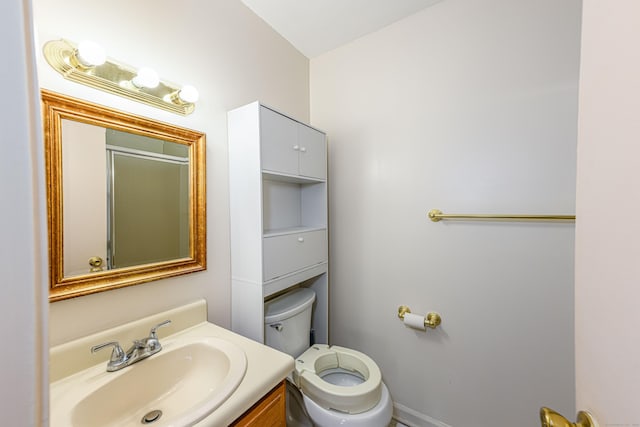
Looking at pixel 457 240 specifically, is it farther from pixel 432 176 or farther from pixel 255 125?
pixel 255 125

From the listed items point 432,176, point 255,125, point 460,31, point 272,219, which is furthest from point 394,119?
point 272,219

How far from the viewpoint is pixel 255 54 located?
1475 millimetres

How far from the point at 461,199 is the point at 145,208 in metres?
1.55

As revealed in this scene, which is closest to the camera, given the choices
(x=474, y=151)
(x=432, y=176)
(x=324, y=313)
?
(x=474, y=151)

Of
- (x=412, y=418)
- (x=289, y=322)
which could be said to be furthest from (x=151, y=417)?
(x=412, y=418)

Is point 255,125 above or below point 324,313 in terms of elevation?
above

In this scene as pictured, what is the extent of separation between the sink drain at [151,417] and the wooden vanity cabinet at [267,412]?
1.12ft

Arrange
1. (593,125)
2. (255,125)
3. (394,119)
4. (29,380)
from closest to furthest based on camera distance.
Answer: (29,380)
(593,125)
(255,125)
(394,119)

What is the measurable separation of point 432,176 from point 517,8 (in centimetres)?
88

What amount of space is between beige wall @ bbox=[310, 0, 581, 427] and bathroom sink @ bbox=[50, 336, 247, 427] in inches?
40.4

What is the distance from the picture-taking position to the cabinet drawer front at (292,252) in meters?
1.23

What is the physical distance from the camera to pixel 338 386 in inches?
48.1

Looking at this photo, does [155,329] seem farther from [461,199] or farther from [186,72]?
[461,199]

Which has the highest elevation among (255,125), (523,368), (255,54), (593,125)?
(255,54)
